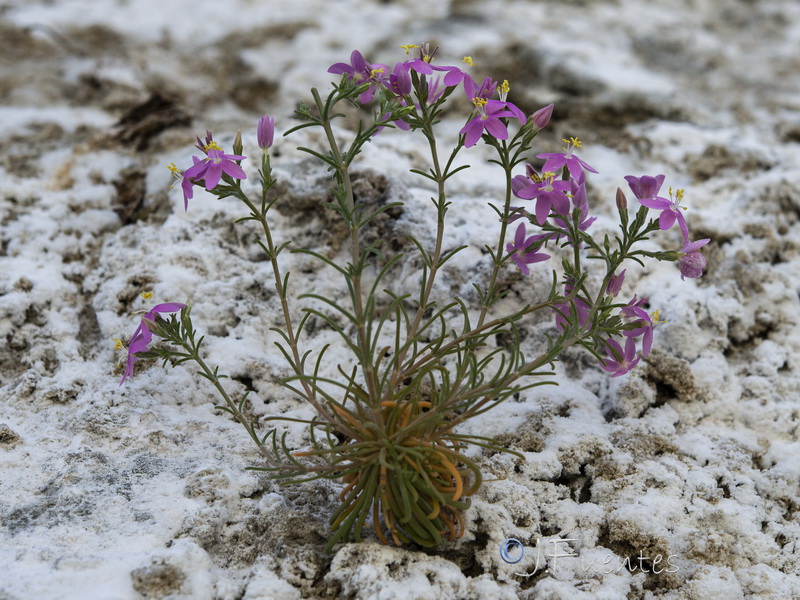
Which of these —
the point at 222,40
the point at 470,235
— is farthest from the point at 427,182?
the point at 222,40

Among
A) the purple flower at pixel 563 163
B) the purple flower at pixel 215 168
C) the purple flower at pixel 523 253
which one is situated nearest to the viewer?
the purple flower at pixel 215 168

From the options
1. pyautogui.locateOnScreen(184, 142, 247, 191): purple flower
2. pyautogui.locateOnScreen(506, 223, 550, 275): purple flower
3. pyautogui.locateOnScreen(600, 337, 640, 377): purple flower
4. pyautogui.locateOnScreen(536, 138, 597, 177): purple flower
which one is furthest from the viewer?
pyautogui.locateOnScreen(506, 223, 550, 275): purple flower

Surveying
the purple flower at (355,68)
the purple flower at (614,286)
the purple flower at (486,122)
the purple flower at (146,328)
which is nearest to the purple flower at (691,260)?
the purple flower at (614,286)

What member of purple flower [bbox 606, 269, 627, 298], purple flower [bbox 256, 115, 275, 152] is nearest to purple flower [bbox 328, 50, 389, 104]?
purple flower [bbox 256, 115, 275, 152]

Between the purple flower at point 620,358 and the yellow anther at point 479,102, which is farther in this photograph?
the purple flower at point 620,358

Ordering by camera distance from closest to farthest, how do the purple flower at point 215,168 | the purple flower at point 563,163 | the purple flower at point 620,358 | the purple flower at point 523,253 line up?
the purple flower at point 215,168 < the purple flower at point 563,163 < the purple flower at point 620,358 < the purple flower at point 523,253

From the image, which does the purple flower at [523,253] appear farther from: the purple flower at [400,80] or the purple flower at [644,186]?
the purple flower at [400,80]

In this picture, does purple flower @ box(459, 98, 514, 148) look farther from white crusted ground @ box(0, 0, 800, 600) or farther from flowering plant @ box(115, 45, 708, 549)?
white crusted ground @ box(0, 0, 800, 600)

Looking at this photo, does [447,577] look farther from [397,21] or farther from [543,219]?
[397,21]

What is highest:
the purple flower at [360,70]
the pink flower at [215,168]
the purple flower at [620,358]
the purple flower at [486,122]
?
the purple flower at [360,70]
